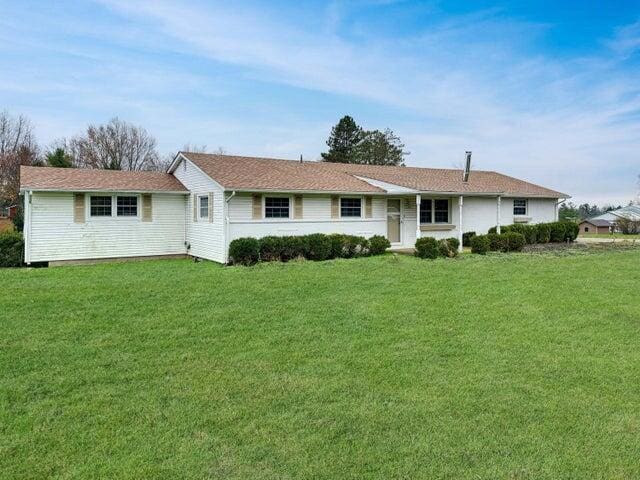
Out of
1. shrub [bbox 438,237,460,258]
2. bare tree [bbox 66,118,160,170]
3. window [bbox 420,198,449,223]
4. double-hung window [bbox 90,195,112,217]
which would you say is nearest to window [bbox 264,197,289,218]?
double-hung window [bbox 90,195,112,217]

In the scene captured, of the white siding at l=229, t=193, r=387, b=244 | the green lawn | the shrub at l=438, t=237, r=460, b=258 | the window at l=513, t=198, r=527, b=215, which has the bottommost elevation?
the green lawn

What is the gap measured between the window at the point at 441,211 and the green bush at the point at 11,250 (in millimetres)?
15558

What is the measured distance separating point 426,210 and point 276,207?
723 cm

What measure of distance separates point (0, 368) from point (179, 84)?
18923 millimetres

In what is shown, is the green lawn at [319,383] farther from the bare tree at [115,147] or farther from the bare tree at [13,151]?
the bare tree at [115,147]

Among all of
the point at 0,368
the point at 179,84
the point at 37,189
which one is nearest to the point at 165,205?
the point at 37,189

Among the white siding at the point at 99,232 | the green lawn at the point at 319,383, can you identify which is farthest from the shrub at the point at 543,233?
the white siding at the point at 99,232

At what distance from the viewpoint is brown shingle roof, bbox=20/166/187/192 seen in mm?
14719

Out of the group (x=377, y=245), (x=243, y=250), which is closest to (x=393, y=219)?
(x=377, y=245)

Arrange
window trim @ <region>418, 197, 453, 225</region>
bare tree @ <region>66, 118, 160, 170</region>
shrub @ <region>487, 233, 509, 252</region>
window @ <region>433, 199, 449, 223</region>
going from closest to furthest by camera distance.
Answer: shrub @ <region>487, 233, 509, 252</region> → window trim @ <region>418, 197, 453, 225</region> → window @ <region>433, 199, 449, 223</region> → bare tree @ <region>66, 118, 160, 170</region>

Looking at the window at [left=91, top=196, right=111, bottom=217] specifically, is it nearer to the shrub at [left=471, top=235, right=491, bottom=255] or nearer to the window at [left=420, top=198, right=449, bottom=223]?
the window at [left=420, top=198, right=449, bottom=223]

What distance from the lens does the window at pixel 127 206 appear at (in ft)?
51.8

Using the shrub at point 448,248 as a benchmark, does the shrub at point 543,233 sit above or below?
above

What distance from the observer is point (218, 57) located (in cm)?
1842
